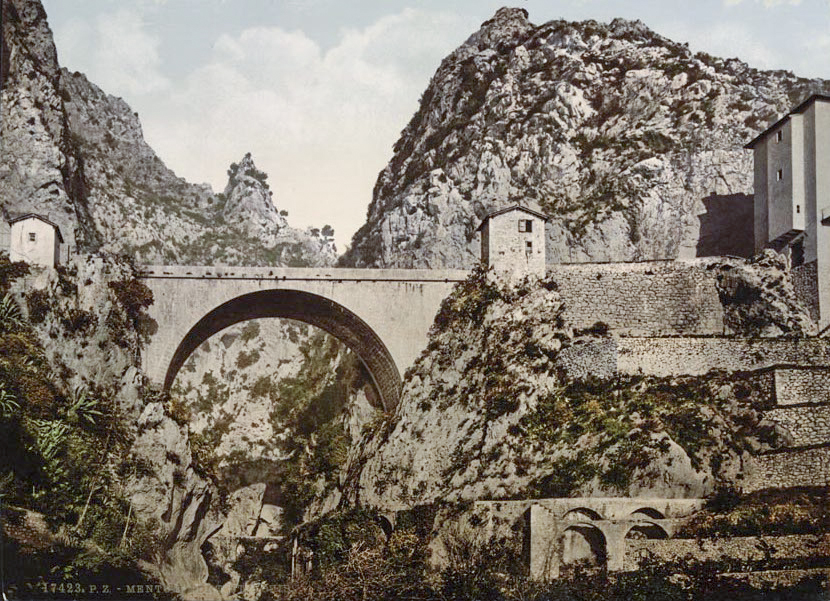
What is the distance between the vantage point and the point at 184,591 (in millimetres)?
47094

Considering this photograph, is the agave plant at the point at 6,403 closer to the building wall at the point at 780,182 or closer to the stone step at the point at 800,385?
the stone step at the point at 800,385

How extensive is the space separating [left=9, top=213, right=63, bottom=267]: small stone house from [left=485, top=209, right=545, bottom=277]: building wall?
2011 cm

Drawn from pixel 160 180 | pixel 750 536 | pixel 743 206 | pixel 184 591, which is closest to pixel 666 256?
pixel 743 206

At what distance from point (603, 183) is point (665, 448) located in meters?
27.6

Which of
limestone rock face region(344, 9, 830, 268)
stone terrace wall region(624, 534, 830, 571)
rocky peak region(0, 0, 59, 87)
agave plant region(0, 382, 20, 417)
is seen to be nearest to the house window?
limestone rock face region(344, 9, 830, 268)

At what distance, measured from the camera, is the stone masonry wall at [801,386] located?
44.3 meters

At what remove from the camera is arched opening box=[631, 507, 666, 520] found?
40.5m

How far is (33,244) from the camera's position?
5009 centimetres

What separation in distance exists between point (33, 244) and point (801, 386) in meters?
33.5

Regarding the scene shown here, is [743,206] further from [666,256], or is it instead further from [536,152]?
[536,152]

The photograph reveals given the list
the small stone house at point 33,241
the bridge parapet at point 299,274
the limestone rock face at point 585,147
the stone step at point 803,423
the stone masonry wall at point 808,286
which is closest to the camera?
the stone step at point 803,423

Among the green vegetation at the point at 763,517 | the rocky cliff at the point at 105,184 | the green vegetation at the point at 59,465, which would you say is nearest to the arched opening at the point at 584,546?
the green vegetation at the point at 763,517

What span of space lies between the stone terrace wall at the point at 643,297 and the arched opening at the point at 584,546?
43.1ft

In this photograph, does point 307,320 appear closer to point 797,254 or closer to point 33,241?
Answer: point 33,241
